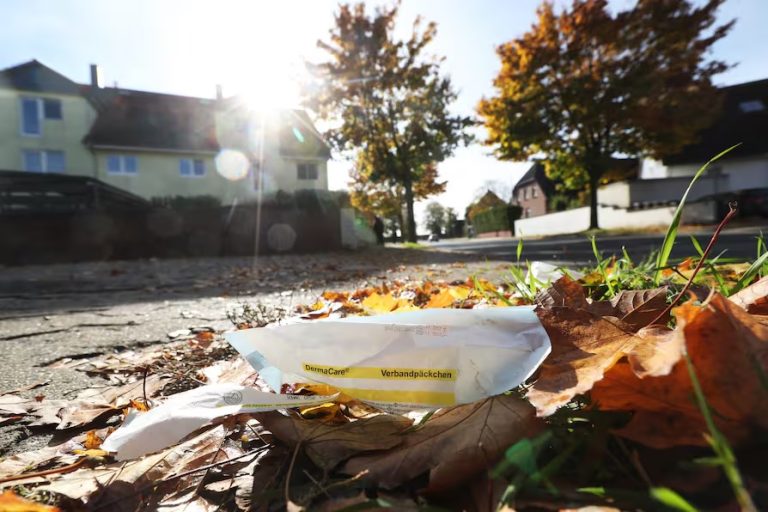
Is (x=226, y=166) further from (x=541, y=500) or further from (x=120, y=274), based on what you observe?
(x=541, y=500)

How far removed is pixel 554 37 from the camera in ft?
62.6

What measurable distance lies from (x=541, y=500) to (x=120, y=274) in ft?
24.8

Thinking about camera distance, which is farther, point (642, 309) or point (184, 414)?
point (642, 309)

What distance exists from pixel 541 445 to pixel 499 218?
1532 inches

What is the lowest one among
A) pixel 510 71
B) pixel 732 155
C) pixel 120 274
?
pixel 120 274

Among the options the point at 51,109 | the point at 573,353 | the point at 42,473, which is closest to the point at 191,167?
the point at 51,109

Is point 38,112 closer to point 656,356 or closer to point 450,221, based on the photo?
point 656,356

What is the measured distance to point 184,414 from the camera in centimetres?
70

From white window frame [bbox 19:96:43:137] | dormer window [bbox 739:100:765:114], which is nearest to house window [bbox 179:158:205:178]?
white window frame [bbox 19:96:43:137]

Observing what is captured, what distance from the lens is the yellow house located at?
21000mm

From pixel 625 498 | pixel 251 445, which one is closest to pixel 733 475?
pixel 625 498

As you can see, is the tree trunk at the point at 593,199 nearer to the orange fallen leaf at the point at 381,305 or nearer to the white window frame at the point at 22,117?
the orange fallen leaf at the point at 381,305

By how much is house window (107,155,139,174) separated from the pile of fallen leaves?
2465cm

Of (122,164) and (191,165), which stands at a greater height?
(191,165)
